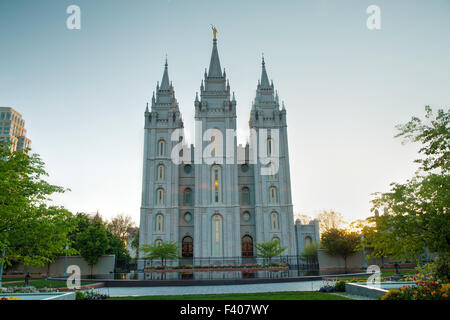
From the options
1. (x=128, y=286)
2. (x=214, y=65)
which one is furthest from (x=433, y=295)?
(x=214, y=65)

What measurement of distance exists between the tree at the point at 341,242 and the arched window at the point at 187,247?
16.2 m

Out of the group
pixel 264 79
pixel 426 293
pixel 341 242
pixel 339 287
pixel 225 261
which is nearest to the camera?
pixel 426 293

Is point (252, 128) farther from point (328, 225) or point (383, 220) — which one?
point (383, 220)

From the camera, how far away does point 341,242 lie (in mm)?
36438

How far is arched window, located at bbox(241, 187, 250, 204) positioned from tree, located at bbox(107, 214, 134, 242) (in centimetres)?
2630

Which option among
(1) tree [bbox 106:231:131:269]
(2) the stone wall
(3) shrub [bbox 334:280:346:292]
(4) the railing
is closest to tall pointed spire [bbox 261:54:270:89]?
(4) the railing

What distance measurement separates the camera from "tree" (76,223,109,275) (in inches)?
1384

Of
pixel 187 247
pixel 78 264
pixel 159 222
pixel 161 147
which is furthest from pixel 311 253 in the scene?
pixel 78 264

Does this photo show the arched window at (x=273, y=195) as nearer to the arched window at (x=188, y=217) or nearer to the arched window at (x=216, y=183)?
the arched window at (x=216, y=183)

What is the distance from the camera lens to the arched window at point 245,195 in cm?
4509

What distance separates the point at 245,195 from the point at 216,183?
4588 millimetres

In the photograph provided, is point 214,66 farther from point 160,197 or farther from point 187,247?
point 187,247

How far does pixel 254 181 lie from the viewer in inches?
1772

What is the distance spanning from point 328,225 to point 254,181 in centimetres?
1934
